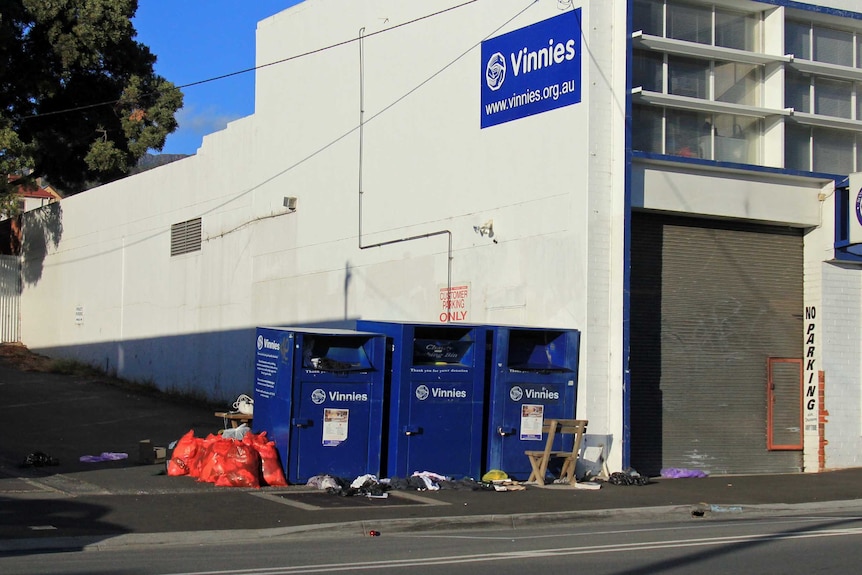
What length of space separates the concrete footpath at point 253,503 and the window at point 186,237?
8.10 m

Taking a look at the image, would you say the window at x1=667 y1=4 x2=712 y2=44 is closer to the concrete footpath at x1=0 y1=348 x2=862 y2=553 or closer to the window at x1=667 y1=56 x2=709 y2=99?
the window at x1=667 y1=56 x2=709 y2=99

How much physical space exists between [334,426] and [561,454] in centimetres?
332

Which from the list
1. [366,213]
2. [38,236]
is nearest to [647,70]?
[366,213]

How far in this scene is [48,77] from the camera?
1393 inches

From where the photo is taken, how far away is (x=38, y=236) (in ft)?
111

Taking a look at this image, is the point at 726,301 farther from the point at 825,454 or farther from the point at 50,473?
the point at 50,473

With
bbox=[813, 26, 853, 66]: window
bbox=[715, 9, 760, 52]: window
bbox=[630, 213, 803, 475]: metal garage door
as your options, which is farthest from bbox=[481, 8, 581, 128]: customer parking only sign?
bbox=[813, 26, 853, 66]: window

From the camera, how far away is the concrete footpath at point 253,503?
1100 cm

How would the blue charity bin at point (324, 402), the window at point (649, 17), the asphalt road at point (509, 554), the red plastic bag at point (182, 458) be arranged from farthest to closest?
the window at point (649, 17)
the red plastic bag at point (182, 458)
the blue charity bin at point (324, 402)
the asphalt road at point (509, 554)

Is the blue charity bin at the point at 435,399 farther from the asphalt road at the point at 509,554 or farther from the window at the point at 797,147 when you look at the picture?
the window at the point at 797,147

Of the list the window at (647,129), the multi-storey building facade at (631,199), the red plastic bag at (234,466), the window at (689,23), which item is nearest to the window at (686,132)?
the multi-storey building facade at (631,199)

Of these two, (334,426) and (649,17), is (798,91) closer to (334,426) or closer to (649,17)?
(649,17)

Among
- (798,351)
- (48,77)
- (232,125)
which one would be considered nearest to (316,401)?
(798,351)

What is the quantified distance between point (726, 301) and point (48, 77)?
84.3 feet
